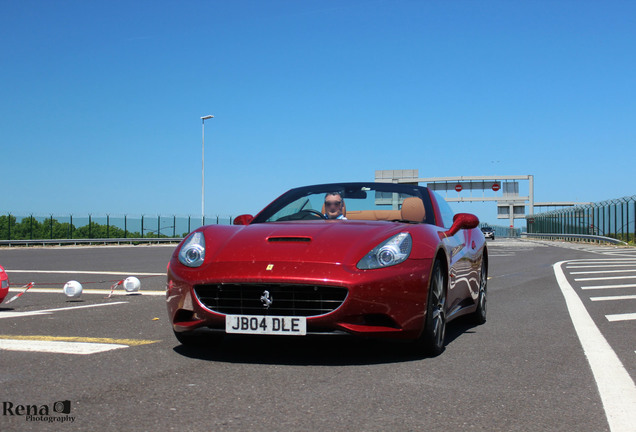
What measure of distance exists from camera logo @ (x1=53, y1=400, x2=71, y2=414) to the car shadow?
55.2 inches

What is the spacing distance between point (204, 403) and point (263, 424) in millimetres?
477

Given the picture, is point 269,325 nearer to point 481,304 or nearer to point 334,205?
point 334,205

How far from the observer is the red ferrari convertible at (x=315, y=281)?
4.50m

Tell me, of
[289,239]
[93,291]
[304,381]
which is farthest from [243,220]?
[93,291]

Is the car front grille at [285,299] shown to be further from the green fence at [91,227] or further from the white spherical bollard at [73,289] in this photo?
the green fence at [91,227]

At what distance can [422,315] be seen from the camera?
15.5ft

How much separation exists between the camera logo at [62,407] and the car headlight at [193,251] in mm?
1562

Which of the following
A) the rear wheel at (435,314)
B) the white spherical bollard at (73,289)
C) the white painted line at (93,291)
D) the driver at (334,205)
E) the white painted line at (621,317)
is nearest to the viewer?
the rear wheel at (435,314)

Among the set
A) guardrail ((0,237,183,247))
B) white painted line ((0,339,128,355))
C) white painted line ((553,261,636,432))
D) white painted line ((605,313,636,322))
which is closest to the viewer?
white painted line ((553,261,636,432))

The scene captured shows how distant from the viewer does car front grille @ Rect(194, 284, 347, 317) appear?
451 cm

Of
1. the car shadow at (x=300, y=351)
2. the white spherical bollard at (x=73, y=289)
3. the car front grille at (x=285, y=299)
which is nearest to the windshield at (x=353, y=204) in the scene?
the car shadow at (x=300, y=351)

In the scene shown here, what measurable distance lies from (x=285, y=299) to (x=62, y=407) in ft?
5.15

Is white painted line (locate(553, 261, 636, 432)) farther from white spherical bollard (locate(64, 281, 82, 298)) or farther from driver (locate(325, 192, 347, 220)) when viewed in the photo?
white spherical bollard (locate(64, 281, 82, 298))

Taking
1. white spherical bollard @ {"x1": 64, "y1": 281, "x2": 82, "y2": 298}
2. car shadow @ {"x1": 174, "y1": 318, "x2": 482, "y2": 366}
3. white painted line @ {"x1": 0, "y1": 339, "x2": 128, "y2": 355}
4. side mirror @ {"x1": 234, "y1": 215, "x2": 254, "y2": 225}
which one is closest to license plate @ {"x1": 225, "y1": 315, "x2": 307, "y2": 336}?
car shadow @ {"x1": 174, "y1": 318, "x2": 482, "y2": 366}
